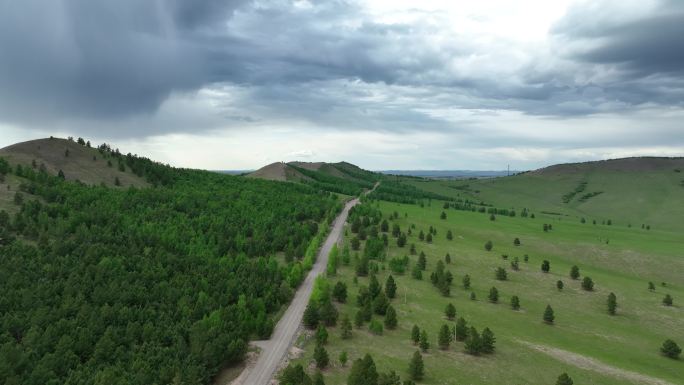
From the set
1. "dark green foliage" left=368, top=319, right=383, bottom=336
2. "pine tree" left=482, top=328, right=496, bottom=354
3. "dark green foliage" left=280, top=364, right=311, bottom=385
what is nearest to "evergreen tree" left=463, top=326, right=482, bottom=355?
"pine tree" left=482, top=328, right=496, bottom=354

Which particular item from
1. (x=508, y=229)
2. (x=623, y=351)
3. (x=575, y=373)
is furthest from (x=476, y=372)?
(x=508, y=229)

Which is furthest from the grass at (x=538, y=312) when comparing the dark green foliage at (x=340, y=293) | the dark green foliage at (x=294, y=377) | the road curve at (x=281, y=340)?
the dark green foliage at (x=294, y=377)

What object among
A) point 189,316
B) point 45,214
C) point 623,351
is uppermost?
point 45,214

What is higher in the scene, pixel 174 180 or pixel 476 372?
pixel 174 180

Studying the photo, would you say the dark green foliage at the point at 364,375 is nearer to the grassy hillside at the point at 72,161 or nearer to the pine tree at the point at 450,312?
the pine tree at the point at 450,312

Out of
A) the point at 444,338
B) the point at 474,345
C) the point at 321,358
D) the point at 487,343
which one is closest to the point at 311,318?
the point at 321,358

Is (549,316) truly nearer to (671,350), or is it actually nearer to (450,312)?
(671,350)

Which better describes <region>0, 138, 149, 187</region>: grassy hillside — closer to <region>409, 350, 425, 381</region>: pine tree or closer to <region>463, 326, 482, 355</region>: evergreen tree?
<region>409, 350, 425, 381</region>: pine tree

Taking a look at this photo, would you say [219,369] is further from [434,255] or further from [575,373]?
[434,255]
